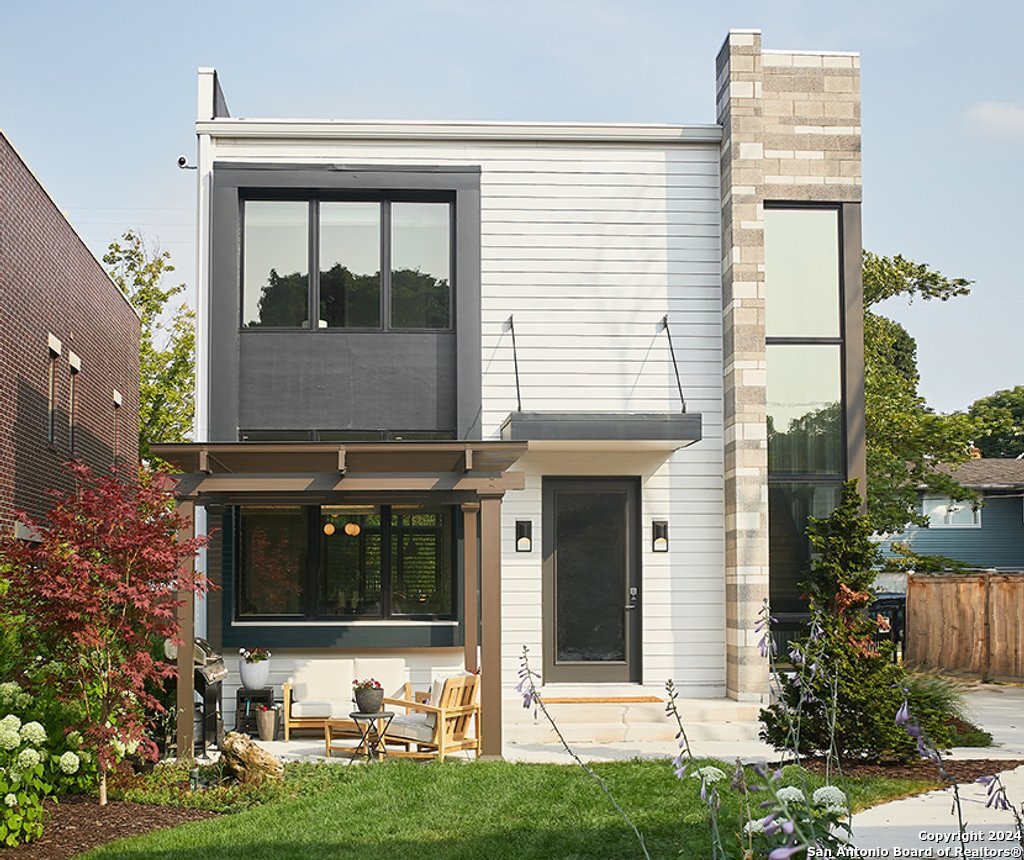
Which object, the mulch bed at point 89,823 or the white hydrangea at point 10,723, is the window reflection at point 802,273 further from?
the white hydrangea at point 10,723

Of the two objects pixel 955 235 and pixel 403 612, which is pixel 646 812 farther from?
pixel 955 235

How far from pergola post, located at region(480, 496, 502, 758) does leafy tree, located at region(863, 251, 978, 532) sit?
1157 centimetres

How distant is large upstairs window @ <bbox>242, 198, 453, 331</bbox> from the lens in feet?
47.4

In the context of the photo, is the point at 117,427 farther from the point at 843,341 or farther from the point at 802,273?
the point at 843,341

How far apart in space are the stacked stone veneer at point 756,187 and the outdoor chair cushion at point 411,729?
4033 mm

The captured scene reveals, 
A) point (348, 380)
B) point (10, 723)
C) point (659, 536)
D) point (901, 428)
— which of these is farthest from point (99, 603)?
point (901, 428)

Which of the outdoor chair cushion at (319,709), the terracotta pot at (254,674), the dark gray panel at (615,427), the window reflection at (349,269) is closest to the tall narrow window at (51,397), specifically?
the window reflection at (349,269)

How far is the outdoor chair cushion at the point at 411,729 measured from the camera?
11531 mm

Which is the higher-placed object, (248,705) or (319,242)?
(319,242)

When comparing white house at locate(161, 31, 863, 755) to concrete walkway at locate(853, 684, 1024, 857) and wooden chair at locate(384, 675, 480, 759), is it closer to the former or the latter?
wooden chair at locate(384, 675, 480, 759)

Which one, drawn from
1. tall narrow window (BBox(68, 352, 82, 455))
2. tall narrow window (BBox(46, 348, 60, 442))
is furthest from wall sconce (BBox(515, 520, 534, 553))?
tall narrow window (BBox(68, 352, 82, 455))

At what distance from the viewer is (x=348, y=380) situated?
47.1 feet

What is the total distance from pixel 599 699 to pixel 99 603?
5.95 meters

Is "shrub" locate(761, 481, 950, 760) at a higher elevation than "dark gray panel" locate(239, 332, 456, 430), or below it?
below
